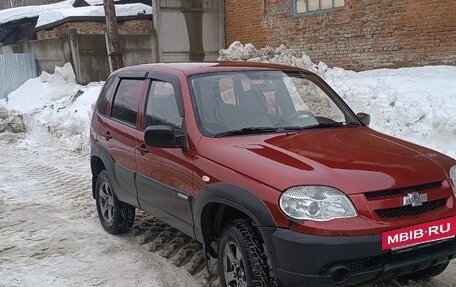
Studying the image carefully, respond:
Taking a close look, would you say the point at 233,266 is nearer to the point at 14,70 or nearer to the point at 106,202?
the point at 106,202

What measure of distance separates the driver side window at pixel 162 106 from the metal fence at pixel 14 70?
1392 cm

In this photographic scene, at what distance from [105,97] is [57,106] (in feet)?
30.2

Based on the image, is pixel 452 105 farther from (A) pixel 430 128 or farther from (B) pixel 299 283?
(B) pixel 299 283

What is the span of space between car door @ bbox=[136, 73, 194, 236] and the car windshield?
0.24 metres

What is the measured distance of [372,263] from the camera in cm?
310

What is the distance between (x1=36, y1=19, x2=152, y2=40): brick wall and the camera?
50.7ft

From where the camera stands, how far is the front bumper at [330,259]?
2994mm

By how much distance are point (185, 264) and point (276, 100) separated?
169 cm

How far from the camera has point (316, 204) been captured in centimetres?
307

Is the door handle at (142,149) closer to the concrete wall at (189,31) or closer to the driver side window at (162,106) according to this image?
the driver side window at (162,106)

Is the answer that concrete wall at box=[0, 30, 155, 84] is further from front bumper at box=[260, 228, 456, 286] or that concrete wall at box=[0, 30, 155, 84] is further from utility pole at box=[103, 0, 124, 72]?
front bumper at box=[260, 228, 456, 286]

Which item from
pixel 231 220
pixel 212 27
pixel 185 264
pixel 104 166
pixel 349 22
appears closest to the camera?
pixel 231 220

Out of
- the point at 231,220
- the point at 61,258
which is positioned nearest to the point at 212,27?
the point at 61,258

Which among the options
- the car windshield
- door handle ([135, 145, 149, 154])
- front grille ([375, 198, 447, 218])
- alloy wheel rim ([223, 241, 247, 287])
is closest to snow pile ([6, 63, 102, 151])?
door handle ([135, 145, 149, 154])
